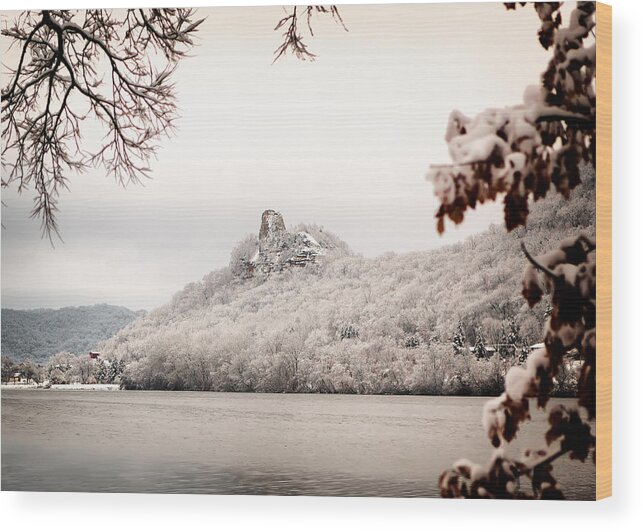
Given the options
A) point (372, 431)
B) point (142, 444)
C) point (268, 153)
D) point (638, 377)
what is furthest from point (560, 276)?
point (142, 444)

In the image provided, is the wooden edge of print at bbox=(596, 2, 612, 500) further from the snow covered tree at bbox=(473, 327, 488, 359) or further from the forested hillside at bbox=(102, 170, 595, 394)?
the snow covered tree at bbox=(473, 327, 488, 359)

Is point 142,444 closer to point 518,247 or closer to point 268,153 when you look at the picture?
point 268,153

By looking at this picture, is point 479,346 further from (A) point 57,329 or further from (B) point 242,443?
(A) point 57,329

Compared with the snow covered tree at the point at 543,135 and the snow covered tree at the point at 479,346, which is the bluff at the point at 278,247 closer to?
the snow covered tree at the point at 543,135

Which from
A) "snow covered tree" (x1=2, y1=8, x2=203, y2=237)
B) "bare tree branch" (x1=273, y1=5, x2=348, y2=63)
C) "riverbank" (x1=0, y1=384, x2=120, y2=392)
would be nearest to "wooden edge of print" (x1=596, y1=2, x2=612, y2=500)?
"bare tree branch" (x1=273, y1=5, x2=348, y2=63)

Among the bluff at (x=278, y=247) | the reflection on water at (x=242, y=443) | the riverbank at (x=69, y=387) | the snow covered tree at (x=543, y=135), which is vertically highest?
the snow covered tree at (x=543, y=135)

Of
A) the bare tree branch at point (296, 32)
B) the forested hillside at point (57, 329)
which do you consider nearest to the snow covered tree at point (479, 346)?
the bare tree branch at point (296, 32)
